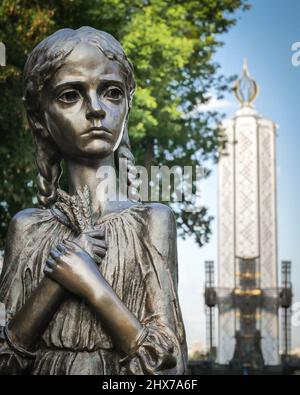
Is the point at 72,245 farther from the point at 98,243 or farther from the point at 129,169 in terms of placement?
the point at 129,169

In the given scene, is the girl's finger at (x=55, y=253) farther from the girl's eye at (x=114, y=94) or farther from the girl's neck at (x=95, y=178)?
the girl's eye at (x=114, y=94)

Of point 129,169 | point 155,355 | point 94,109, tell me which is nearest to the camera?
point 155,355

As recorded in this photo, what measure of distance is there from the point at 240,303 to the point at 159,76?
1324 cm

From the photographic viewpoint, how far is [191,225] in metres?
20.1

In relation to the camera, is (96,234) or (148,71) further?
(148,71)

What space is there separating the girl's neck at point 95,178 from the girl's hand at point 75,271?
→ 0.37 metres

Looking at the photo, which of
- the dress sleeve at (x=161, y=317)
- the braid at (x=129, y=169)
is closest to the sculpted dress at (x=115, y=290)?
the dress sleeve at (x=161, y=317)

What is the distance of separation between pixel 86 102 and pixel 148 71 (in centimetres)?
1500

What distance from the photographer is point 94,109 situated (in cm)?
367

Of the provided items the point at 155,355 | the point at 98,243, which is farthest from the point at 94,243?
the point at 155,355

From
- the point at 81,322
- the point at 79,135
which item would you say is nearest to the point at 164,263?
the point at 81,322

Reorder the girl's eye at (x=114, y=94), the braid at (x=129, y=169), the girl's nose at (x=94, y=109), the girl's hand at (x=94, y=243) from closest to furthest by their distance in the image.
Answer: the girl's hand at (x=94, y=243) → the girl's nose at (x=94, y=109) → the girl's eye at (x=114, y=94) → the braid at (x=129, y=169)

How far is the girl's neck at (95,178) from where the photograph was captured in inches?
150
